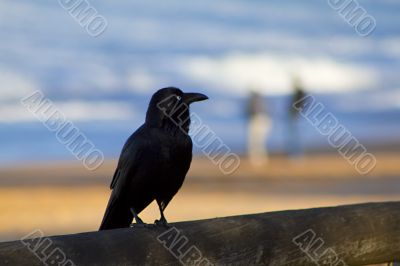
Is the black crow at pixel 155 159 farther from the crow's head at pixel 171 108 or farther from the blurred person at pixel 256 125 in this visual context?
the blurred person at pixel 256 125

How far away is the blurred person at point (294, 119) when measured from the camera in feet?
72.9

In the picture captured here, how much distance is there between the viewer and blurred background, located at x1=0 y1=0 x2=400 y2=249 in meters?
15.1

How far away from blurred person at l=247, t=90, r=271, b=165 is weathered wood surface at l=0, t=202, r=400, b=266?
60.3 feet

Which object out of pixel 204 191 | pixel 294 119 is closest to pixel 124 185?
pixel 204 191

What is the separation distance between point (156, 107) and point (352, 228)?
140cm

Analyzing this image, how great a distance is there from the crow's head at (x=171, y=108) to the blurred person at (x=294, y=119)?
17.3m

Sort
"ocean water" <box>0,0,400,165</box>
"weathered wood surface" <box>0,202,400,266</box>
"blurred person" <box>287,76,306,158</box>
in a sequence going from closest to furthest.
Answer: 1. "weathered wood surface" <box>0,202,400,266</box>
2. "blurred person" <box>287,76,306,158</box>
3. "ocean water" <box>0,0,400,165</box>

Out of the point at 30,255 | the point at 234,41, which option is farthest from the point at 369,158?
the point at 234,41

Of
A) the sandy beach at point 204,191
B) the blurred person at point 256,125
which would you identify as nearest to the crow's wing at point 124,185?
the sandy beach at point 204,191

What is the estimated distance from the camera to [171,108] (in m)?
4.70

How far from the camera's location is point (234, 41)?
149 feet

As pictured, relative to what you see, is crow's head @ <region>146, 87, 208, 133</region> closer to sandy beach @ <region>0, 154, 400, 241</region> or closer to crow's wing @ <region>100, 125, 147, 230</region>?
crow's wing @ <region>100, 125, 147, 230</region>

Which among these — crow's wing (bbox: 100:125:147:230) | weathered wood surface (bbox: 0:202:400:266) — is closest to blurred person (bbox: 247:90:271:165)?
crow's wing (bbox: 100:125:147:230)

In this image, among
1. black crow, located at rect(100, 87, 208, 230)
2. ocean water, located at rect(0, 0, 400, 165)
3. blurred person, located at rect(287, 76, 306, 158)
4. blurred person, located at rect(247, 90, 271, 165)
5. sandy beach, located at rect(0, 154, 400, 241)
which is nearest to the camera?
black crow, located at rect(100, 87, 208, 230)
